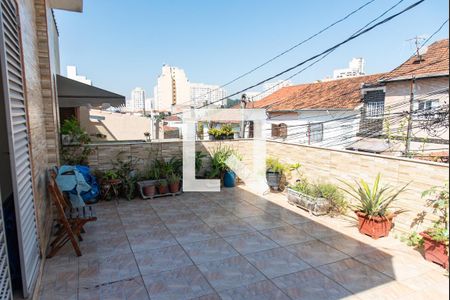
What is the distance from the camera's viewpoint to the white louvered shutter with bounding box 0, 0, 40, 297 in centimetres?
215

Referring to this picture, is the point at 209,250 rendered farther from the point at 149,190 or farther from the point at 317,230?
the point at 149,190

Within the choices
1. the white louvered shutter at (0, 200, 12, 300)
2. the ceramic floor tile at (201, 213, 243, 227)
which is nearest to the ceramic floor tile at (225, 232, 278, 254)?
the ceramic floor tile at (201, 213, 243, 227)

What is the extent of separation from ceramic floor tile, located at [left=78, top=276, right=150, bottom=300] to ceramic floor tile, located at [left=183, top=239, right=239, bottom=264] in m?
0.73

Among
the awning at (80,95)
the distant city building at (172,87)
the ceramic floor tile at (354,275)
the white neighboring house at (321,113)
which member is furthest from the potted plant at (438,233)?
the distant city building at (172,87)

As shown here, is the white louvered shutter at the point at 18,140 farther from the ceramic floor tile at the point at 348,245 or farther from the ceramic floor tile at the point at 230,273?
the ceramic floor tile at the point at 348,245

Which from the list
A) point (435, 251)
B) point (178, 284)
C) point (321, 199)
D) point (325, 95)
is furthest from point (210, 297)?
point (325, 95)

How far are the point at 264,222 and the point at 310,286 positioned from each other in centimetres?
A: 175

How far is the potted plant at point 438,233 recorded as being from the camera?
310 cm

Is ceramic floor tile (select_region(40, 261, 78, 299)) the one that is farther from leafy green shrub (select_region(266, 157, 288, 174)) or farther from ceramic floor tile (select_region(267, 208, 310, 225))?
leafy green shrub (select_region(266, 157, 288, 174))

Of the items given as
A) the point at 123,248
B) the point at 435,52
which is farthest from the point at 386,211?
the point at 435,52

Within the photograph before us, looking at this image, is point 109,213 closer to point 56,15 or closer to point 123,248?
point 123,248

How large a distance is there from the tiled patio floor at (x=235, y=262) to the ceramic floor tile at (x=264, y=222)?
0.02m

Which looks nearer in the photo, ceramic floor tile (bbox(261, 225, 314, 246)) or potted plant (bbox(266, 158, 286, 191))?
ceramic floor tile (bbox(261, 225, 314, 246))

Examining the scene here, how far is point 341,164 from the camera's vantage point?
5.12 m
